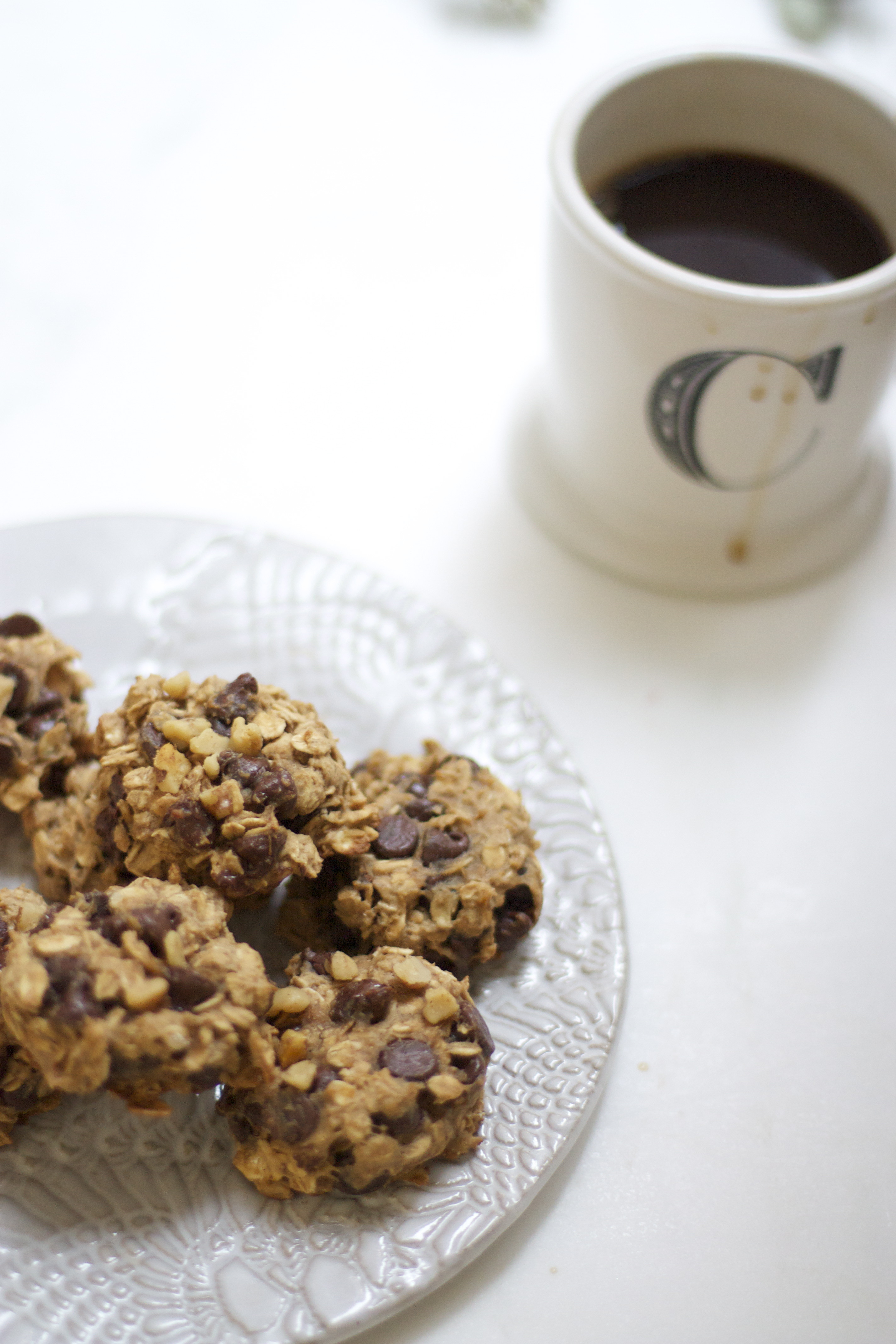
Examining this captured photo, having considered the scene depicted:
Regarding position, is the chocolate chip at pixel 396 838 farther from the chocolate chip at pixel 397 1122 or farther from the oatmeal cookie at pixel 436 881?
the chocolate chip at pixel 397 1122

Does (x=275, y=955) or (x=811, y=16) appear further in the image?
(x=811, y=16)

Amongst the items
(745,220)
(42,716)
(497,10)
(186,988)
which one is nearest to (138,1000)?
(186,988)

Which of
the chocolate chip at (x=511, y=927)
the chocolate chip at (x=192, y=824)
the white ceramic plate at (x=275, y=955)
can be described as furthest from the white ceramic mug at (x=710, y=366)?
the chocolate chip at (x=192, y=824)

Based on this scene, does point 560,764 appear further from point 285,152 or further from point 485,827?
point 285,152

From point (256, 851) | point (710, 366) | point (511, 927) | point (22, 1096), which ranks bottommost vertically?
point (22, 1096)

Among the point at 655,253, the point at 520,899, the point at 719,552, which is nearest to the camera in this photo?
the point at 520,899

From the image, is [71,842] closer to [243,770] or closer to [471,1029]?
[243,770]
